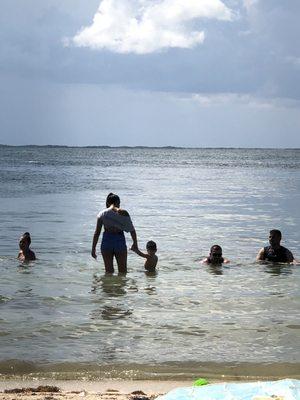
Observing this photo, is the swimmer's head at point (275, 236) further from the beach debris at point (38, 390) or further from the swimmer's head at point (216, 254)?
the beach debris at point (38, 390)

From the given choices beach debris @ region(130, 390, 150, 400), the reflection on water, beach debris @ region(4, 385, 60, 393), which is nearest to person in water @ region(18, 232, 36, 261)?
the reflection on water

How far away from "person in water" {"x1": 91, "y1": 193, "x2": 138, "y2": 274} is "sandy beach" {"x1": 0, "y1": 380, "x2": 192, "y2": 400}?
4.84 metres

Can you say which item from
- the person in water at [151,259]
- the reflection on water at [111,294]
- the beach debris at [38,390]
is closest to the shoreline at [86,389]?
the beach debris at [38,390]

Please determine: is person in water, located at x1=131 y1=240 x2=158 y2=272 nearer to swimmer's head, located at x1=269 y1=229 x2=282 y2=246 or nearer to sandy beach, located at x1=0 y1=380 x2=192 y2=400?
swimmer's head, located at x1=269 y1=229 x2=282 y2=246

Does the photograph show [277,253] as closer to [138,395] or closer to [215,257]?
[215,257]

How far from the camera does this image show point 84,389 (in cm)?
607

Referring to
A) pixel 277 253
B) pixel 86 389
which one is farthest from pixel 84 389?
pixel 277 253

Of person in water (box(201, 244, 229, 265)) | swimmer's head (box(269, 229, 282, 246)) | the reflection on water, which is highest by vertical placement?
swimmer's head (box(269, 229, 282, 246))

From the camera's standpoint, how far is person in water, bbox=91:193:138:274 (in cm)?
1103

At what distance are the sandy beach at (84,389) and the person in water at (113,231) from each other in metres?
4.84

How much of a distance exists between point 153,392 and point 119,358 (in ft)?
3.59

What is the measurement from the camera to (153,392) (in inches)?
235

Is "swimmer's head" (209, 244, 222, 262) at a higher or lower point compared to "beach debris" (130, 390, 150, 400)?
higher

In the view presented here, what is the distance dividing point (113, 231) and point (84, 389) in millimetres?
5259
